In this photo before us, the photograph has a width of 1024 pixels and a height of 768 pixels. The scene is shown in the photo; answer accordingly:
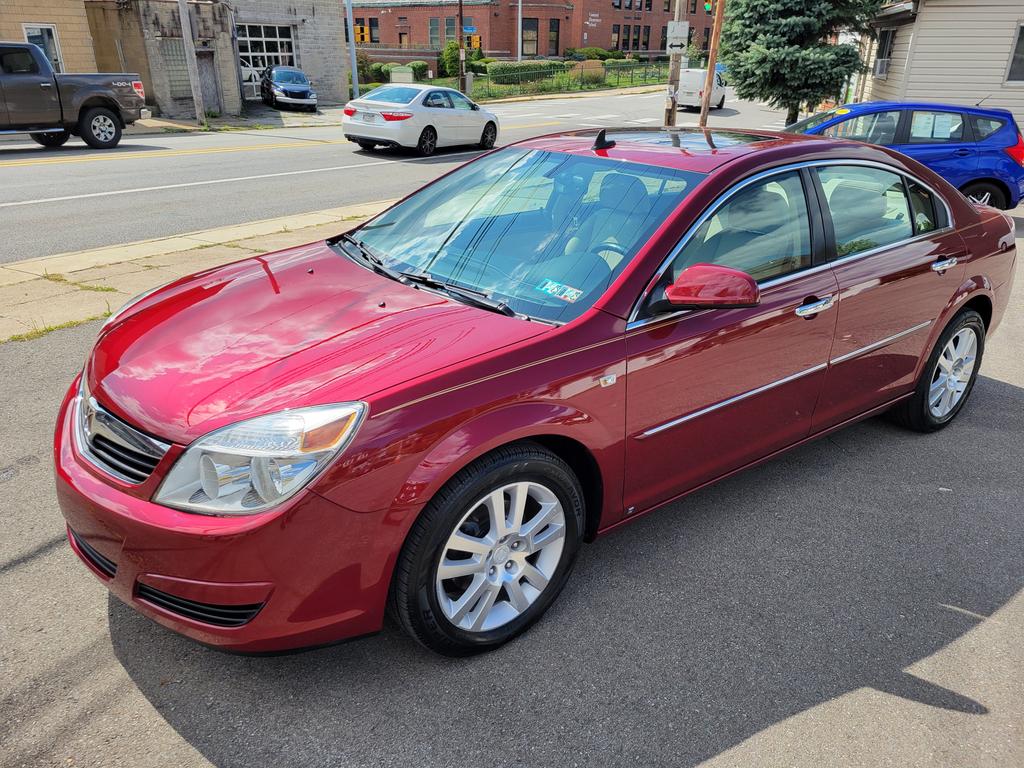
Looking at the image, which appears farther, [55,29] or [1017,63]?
[55,29]

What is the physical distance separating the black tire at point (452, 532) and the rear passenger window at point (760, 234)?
98 centimetres

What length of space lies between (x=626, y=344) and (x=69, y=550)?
2.47 m

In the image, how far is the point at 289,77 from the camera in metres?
31.4

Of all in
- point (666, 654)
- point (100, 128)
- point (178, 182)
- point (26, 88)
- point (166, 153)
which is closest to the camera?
point (666, 654)

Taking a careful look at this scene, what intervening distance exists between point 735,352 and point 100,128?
18422 millimetres

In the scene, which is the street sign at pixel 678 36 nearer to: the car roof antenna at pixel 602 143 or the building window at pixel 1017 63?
the building window at pixel 1017 63

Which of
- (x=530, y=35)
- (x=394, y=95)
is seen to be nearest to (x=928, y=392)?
(x=394, y=95)

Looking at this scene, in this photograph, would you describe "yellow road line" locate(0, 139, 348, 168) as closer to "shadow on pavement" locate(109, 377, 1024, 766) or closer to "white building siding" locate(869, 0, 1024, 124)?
"white building siding" locate(869, 0, 1024, 124)

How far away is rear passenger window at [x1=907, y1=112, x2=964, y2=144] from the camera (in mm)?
11336

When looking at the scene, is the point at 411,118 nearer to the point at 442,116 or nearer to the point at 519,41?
the point at 442,116

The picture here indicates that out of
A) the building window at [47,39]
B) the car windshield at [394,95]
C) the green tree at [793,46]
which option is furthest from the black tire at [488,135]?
the building window at [47,39]


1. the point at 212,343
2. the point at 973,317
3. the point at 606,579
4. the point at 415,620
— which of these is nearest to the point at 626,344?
the point at 606,579

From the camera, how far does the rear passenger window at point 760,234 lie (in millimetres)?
3426

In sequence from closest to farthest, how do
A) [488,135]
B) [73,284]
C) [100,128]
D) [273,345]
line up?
1. [273,345]
2. [73,284]
3. [100,128]
4. [488,135]
